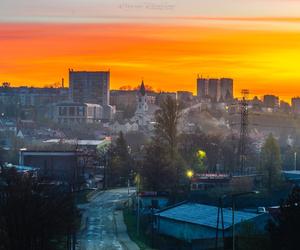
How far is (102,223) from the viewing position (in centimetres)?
3575

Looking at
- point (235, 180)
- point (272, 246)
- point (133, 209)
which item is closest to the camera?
point (272, 246)

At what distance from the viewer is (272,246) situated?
2280 cm

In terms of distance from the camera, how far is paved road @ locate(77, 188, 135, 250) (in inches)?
1185

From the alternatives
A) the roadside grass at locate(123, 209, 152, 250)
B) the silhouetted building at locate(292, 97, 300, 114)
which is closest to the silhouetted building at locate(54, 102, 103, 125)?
the silhouetted building at locate(292, 97, 300, 114)

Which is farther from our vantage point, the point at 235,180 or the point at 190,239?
the point at 235,180

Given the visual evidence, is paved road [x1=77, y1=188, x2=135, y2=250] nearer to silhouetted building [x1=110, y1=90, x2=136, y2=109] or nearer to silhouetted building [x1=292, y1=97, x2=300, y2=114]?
silhouetted building [x1=110, y1=90, x2=136, y2=109]

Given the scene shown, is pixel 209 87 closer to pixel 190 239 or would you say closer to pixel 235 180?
pixel 235 180

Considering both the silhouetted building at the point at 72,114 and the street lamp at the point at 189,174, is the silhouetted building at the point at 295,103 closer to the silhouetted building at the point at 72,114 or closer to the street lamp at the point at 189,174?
the silhouetted building at the point at 72,114

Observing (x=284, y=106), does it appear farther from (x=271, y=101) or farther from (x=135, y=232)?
(x=135, y=232)

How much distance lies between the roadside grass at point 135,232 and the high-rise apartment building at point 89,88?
96.0 meters

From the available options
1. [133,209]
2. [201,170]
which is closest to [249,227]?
[133,209]

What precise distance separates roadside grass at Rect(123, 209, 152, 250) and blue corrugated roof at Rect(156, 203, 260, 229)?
112cm

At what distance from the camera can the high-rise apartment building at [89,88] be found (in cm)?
13450

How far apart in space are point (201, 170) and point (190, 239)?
23315mm
